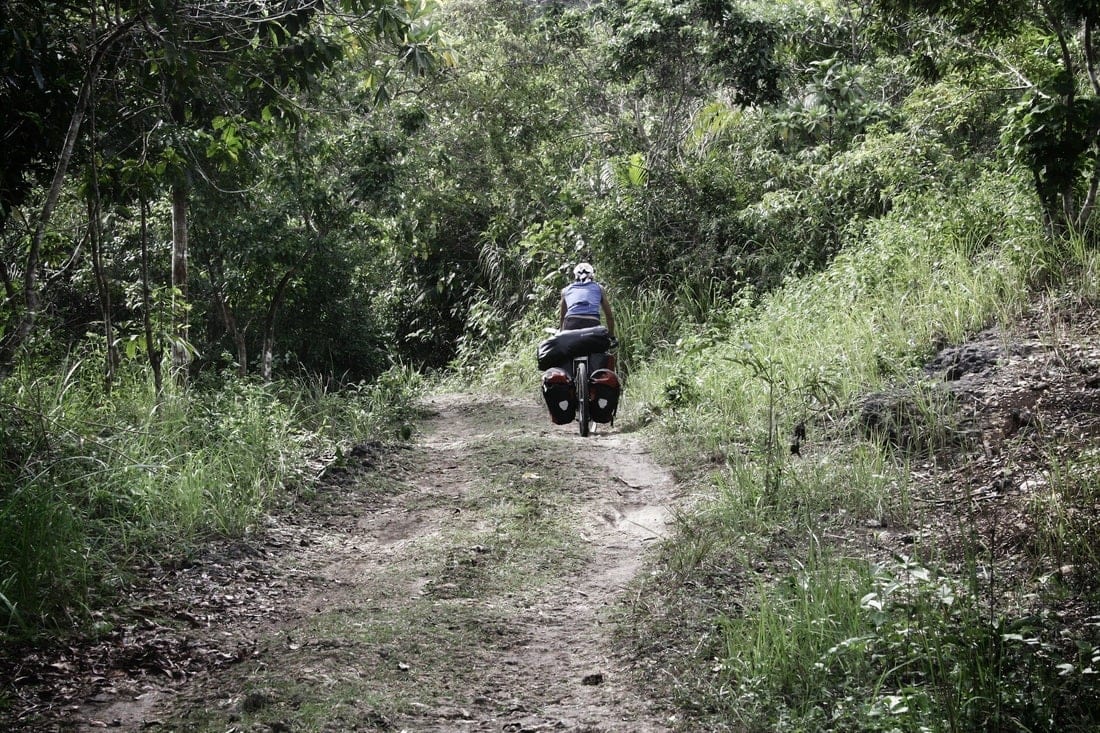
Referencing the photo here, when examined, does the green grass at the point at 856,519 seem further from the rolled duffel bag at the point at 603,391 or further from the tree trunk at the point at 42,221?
the tree trunk at the point at 42,221

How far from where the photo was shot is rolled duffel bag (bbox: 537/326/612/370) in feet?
30.3

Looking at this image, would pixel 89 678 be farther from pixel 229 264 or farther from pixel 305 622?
pixel 229 264

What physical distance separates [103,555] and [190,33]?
4118 millimetres

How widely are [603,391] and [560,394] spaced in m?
0.43

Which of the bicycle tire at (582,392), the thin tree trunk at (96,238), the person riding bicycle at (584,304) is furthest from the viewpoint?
the person riding bicycle at (584,304)

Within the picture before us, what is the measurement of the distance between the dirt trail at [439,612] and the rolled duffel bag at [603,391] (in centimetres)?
92

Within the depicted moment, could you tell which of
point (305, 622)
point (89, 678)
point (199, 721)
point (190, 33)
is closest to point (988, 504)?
point (305, 622)

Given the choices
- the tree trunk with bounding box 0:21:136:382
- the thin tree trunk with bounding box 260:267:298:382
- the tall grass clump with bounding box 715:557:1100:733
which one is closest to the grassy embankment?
the tall grass clump with bounding box 715:557:1100:733

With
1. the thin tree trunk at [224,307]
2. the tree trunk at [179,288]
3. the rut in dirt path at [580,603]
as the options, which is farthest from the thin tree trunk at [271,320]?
the rut in dirt path at [580,603]

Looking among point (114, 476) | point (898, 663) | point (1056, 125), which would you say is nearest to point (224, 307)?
point (114, 476)

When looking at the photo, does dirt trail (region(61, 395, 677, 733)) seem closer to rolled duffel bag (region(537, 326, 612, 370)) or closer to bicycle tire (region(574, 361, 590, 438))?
A: bicycle tire (region(574, 361, 590, 438))

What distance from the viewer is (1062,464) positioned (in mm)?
5105

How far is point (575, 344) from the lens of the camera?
30.3 feet

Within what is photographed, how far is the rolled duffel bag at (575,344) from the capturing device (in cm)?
923
